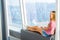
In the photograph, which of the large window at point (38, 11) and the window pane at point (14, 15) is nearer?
the large window at point (38, 11)

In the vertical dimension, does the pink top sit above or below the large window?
below

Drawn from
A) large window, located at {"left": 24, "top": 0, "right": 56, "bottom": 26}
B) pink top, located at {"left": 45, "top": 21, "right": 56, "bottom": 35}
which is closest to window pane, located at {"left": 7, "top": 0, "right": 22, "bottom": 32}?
large window, located at {"left": 24, "top": 0, "right": 56, "bottom": 26}

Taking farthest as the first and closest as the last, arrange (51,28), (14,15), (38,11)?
(14,15)
(38,11)
(51,28)

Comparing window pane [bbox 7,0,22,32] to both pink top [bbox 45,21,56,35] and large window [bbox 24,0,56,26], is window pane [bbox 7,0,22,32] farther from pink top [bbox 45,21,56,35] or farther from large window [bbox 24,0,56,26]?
pink top [bbox 45,21,56,35]

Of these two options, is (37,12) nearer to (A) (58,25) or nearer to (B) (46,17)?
(B) (46,17)

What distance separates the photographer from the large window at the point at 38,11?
1.82 metres

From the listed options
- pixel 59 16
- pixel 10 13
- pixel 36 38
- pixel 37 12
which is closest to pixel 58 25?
pixel 59 16

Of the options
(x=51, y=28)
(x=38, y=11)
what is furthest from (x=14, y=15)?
(x=51, y=28)

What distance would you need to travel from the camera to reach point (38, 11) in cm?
200

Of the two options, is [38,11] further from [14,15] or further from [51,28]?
[14,15]

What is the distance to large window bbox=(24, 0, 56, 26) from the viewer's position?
71.5 inches

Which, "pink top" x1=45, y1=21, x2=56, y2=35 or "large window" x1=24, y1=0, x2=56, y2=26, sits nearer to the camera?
"pink top" x1=45, y1=21, x2=56, y2=35

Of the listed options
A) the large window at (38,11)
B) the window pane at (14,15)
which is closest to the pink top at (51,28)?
the large window at (38,11)

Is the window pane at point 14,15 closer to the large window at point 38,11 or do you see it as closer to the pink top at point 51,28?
the large window at point 38,11
